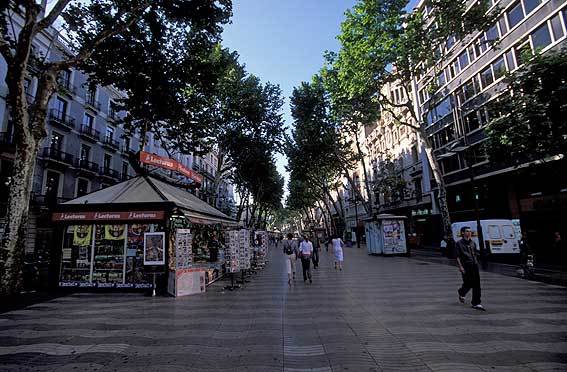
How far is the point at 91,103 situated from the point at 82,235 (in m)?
23.4

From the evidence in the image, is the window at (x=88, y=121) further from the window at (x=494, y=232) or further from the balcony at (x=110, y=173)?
the window at (x=494, y=232)

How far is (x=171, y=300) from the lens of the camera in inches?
343

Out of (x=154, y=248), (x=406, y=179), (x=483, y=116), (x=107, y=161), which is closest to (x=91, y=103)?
(x=107, y=161)

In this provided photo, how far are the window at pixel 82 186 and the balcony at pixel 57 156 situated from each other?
7.60 feet

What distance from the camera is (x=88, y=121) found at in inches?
1108

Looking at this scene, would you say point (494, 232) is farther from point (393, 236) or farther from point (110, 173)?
point (110, 173)


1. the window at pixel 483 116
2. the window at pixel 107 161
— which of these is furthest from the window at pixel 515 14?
the window at pixel 107 161

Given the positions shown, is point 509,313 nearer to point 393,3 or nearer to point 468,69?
point 393,3

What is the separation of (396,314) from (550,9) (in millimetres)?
20959

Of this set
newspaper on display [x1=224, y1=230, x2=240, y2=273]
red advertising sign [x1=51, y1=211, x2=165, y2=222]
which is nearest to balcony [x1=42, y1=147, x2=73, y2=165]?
red advertising sign [x1=51, y1=211, x2=165, y2=222]

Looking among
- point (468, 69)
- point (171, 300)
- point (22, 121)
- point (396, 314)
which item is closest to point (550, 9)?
point (468, 69)

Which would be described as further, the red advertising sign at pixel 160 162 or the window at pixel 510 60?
the window at pixel 510 60

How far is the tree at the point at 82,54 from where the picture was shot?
8.72m

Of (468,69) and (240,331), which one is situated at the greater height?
(468,69)
